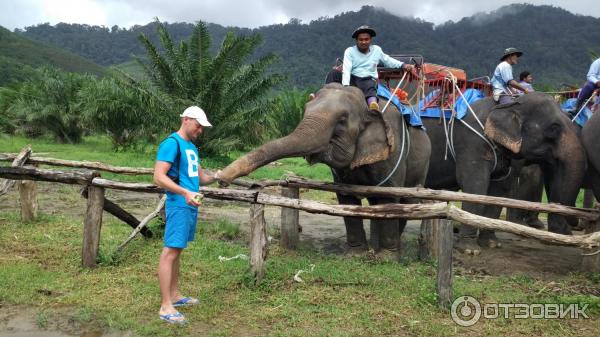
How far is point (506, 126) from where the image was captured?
22.8 feet

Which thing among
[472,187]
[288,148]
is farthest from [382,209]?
[472,187]

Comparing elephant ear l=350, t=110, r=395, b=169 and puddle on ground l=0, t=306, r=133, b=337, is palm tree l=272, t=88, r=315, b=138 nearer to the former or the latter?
elephant ear l=350, t=110, r=395, b=169

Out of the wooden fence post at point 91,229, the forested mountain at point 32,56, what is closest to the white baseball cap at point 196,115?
the wooden fence post at point 91,229

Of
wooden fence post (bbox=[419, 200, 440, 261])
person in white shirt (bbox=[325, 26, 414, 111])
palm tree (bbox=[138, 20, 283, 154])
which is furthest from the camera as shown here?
palm tree (bbox=[138, 20, 283, 154])

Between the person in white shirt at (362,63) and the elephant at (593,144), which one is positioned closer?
the person in white shirt at (362,63)

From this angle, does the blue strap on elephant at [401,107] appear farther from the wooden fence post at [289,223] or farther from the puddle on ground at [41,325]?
the puddle on ground at [41,325]

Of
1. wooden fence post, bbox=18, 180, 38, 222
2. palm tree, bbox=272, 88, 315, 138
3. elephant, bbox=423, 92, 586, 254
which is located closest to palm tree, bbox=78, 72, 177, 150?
palm tree, bbox=272, 88, 315, 138

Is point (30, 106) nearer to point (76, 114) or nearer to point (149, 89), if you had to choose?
point (76, 114)

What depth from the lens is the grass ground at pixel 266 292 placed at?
12.9 feet

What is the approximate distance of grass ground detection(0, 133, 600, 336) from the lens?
393 centimetres

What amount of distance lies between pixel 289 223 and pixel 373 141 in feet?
4.84

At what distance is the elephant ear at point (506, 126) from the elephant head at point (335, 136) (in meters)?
2.01

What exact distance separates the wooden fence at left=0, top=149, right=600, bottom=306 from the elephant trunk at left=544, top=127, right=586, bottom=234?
1.11m

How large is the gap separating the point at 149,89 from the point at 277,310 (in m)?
11.7
